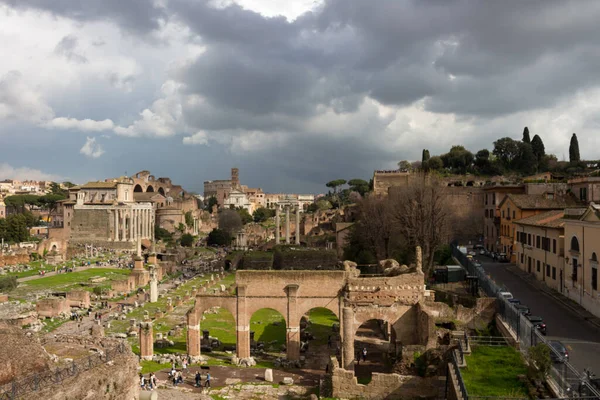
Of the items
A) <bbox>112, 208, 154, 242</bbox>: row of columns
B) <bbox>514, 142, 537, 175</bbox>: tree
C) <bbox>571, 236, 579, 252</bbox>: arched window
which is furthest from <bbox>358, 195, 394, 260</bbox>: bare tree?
<bbox>112, 208, 154, 242</bbox>: row of columns

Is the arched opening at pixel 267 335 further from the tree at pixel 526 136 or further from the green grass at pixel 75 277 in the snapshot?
the tree at pixel 526 136

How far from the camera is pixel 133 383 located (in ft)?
→ 51.9

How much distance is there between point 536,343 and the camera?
55.2ft

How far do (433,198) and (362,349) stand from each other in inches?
651

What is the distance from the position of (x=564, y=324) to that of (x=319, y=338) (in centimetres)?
1349

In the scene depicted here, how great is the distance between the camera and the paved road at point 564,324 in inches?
705

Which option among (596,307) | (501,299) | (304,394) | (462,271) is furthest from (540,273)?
(304,394)

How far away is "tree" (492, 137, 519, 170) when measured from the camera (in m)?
80.6

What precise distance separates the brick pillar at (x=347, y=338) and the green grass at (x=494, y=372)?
544 centimetres

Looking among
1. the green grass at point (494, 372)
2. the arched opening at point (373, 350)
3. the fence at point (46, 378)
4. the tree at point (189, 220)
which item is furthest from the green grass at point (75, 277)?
the tree at point (189, 220)

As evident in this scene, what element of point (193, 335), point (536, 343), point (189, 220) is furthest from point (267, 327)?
point (189, 220)

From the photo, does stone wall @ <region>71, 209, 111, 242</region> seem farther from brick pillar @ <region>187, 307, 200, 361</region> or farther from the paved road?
the paved road

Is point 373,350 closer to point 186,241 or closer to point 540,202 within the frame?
point 540,202

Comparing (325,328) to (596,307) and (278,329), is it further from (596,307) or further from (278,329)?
(596,307)
